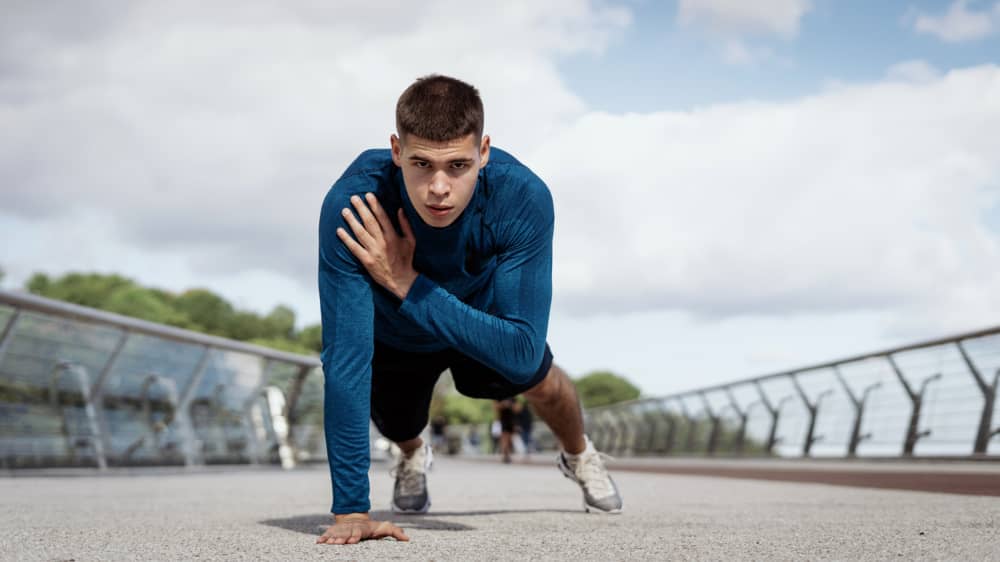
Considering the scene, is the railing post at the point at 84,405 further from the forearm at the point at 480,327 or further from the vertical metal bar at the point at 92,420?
the forearm at the point at 480,327

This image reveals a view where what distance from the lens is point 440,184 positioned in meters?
3.31

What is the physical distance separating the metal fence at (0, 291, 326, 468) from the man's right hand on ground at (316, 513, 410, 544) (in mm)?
6095

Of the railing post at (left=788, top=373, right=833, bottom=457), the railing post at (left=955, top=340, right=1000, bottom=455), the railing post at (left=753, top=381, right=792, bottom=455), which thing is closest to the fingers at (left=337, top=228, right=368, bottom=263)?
the railing post at (left=955, top=340, right=1000, bottom=455)

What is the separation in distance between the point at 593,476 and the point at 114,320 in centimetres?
646

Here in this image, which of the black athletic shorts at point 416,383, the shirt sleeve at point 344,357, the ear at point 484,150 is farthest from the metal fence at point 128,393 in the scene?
the ear at point 484,150

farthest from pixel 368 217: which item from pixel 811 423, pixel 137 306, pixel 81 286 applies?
pixel 81 286

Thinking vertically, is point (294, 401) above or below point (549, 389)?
above

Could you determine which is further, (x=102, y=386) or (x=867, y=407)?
A: (x=867, y=407)

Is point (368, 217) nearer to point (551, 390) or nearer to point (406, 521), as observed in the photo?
point (551, 390)

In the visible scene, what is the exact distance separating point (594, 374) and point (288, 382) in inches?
5101

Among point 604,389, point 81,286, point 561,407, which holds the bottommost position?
point 561,407

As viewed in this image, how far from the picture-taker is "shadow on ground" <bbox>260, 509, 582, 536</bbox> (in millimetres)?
4145

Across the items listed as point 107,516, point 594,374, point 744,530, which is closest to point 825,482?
point 744,530

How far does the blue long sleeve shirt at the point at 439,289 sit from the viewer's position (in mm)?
3484
